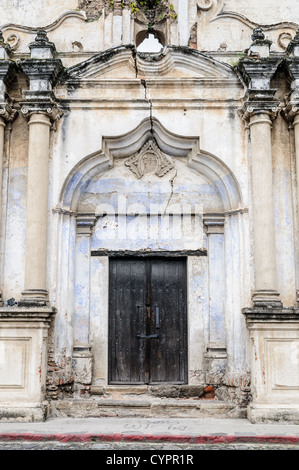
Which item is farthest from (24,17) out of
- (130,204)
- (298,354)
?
(298,354)

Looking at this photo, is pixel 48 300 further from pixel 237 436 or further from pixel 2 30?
pixel 2 30

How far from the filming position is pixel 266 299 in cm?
850

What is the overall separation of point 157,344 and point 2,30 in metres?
5.89

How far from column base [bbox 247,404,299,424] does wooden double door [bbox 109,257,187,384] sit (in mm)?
1560

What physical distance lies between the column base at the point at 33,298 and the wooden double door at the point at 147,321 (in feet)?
4.15

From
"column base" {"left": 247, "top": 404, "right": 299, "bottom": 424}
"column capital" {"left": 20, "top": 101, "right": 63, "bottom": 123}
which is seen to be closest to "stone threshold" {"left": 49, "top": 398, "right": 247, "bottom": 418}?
"column base" {"left": 247, "top": 404, "right": 299, "bottom": 424}

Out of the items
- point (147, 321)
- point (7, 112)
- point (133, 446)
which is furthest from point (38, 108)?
point (133, 446)

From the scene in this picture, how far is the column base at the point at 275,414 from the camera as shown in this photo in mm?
7965

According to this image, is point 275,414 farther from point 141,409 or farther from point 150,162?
point 150,162

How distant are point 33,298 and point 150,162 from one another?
3051mm

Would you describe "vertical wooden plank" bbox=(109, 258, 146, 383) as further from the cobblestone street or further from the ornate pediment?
the ornate pediment

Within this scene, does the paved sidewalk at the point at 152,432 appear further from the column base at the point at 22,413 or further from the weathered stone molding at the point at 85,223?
the weathered stone molding at the point at 85,223

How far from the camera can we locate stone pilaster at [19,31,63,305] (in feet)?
28.7

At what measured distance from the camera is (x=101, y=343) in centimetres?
935
